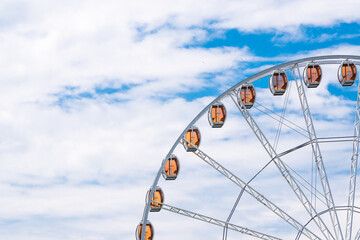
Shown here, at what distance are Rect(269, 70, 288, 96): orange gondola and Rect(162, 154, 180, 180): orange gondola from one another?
17.3 ft

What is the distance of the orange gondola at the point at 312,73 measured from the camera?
3219 cm

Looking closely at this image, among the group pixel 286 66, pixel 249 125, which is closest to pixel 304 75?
pixel 286 66

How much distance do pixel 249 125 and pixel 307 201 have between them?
13.5 ft

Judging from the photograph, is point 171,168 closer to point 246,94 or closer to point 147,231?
point 147,231

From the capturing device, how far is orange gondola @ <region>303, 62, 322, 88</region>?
32.2 metres

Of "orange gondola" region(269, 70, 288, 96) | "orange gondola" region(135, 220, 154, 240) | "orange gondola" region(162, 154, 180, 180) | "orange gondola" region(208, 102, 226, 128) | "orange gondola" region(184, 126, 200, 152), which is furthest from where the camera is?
"orange gondola" region(208, 102, 226, 128)

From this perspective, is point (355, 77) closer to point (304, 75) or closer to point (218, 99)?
point (304, 75)

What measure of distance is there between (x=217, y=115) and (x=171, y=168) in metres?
3.13

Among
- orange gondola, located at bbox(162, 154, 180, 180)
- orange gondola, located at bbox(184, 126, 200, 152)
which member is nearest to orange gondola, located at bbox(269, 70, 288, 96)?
orange gondola, located at bbox(184, 126, 200, 152)

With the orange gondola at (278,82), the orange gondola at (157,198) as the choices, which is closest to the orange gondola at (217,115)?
the orange gondola at (278,82)

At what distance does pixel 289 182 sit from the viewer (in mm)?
31562

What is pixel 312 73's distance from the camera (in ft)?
106

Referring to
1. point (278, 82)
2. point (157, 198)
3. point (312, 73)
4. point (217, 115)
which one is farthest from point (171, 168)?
point (312, 73)

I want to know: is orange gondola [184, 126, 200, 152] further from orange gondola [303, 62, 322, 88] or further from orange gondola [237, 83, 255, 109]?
orange gondola [303, 62, 322, 88]
